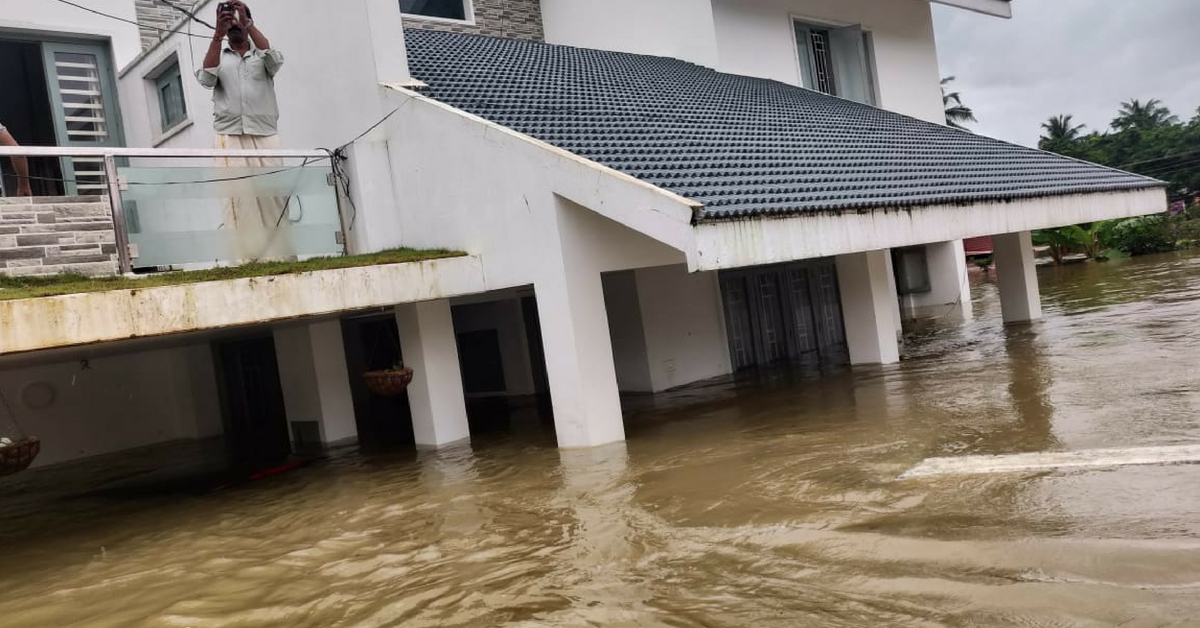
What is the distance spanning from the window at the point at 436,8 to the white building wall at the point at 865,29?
5.33 m

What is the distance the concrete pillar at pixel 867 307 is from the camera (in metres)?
14.5

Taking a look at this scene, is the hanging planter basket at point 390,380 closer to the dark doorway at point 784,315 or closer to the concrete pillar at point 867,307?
the concrete pillar at point 867,307

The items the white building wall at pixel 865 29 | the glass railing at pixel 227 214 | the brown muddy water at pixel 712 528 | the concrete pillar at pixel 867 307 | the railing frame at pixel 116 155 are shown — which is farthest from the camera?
the white building wall at pixel 865 29

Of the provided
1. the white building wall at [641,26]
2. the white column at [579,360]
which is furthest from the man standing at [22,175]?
the white building wall at [641,26]

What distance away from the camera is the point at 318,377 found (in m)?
13.9

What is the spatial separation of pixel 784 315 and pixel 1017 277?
181 inches

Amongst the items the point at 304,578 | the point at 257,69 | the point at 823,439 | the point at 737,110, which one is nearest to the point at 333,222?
the point at 257,69

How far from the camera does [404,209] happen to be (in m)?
12.2

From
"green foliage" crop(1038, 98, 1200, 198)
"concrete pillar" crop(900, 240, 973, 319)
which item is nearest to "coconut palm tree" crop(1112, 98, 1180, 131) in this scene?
"green foliage" crop(1038, 98, 1200, 198)

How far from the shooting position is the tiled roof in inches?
430

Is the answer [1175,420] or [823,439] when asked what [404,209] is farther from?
[1175,420]

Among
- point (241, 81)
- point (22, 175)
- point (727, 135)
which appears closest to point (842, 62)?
point (727, 135)

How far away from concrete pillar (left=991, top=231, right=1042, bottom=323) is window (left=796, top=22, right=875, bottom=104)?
5410mm

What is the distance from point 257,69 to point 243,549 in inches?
255
